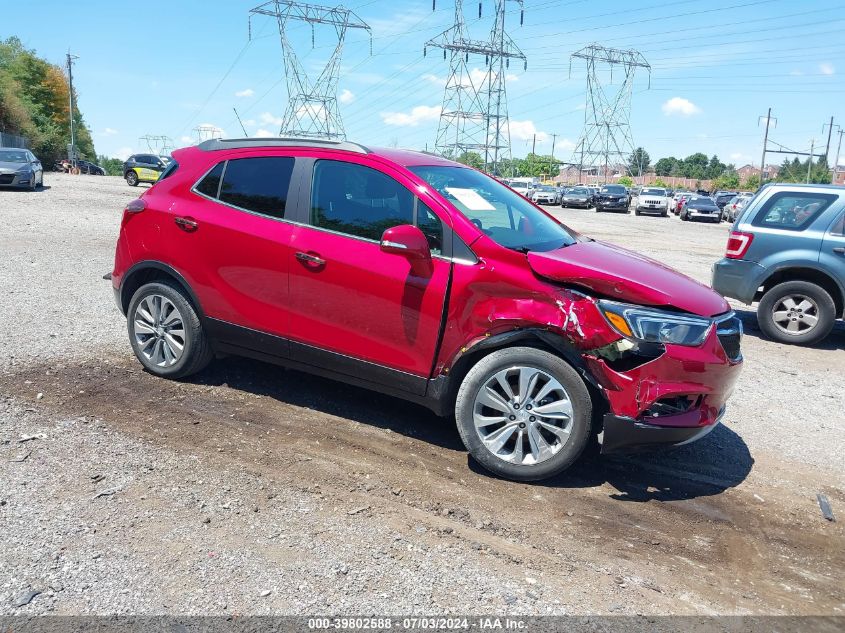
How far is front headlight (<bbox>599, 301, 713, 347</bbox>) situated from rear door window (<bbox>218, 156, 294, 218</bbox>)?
7.68 ft

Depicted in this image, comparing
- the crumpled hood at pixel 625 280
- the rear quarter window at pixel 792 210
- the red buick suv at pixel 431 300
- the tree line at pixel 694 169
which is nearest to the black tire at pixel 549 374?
the red buick suv at pixel 431 300

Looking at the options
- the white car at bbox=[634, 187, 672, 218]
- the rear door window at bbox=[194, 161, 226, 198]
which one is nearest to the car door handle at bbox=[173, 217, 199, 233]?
the rear door window at bbox=[194, 161, 226, 198]

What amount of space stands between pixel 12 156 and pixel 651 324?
26868 mm

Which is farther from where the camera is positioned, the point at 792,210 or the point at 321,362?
the point at 792,210

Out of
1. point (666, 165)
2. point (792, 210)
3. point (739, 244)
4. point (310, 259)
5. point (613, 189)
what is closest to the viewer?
point (310, 259)

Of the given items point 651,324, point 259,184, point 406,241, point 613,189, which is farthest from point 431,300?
point 613,189

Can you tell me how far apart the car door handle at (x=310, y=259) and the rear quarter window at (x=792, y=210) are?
6142 mm

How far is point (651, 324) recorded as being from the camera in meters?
3.83

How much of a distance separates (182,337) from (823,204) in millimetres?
7246

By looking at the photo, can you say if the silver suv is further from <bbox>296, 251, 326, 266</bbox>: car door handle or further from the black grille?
<bbox>296, 251, 326, 266</bbox>: car door handle

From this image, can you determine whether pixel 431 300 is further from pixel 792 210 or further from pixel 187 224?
pixel 792 210

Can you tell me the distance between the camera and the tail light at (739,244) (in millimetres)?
8406

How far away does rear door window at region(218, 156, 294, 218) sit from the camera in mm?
4863

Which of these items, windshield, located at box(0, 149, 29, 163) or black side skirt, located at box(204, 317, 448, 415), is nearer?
black side skirt, located at box(204, 317, 448, 415)
